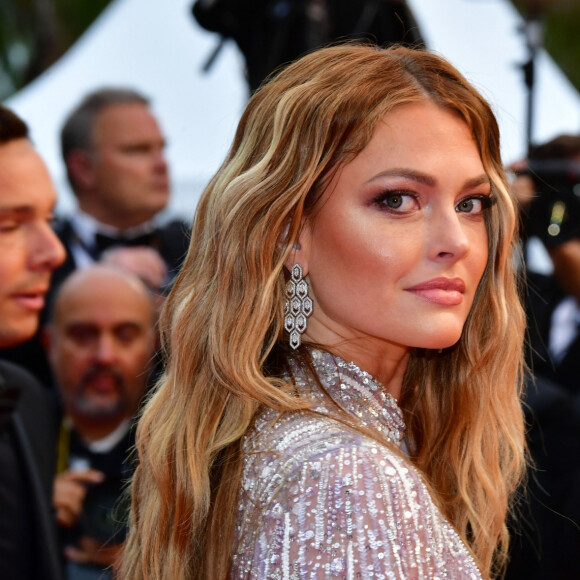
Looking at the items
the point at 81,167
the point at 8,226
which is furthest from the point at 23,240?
the point at 81,167

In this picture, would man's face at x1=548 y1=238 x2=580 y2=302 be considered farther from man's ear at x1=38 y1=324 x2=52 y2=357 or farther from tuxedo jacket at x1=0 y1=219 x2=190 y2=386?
man's ear at x1=38 y1=324 x2=52 y2=357

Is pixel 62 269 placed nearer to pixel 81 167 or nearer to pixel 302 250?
pixel 81 167

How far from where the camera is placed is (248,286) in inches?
58.1

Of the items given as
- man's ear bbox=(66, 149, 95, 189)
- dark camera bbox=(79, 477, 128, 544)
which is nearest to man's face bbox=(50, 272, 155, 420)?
dark camera bbox=(79, 477, 128, 544)

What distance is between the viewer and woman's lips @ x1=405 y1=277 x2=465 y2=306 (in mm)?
1430

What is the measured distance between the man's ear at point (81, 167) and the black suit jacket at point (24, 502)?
0.95 m

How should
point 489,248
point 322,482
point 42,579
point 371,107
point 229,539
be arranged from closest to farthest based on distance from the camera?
point 322,482, point 229,539, point 371,107, point 489,248, point 42,579

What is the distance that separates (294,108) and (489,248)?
46 centimetres

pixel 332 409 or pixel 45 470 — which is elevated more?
pixel 332 409

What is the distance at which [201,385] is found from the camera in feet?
4.91

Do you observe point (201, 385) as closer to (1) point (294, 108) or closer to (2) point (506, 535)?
(1) point (294, 108)

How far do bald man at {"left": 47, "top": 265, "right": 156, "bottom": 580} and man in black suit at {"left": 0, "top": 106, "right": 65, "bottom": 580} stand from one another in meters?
0.37

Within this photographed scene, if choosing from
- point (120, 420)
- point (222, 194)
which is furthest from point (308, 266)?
point (120, 420)

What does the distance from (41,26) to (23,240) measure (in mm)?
1486
